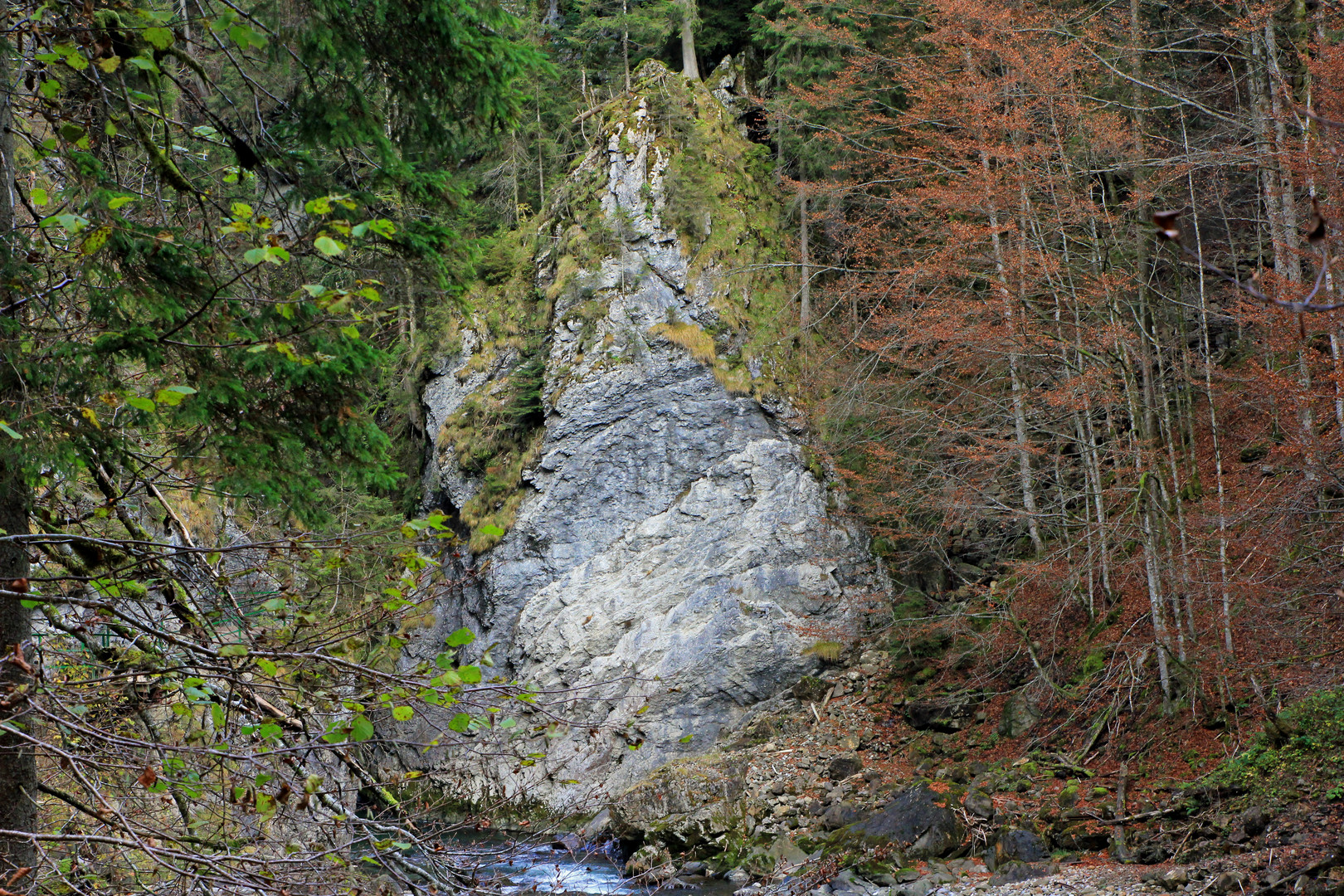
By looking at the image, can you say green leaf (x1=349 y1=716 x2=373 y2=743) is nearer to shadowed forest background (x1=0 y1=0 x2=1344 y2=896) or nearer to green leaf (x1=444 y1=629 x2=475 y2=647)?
shadowed forest background (x1=0 y1=0 x2=1344 y2=896)

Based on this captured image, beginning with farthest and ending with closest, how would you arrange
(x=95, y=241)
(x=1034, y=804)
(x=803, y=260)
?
(x=803, y=260) → (x=1034, y=804) → (x=95, y=241)

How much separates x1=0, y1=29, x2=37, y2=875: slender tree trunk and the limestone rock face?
37.3ft

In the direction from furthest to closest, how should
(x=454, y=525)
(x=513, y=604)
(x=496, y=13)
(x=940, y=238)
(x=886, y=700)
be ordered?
(x=454, y=525) → (x=513, y=604) → (x=886, y=700) → (x=940, y=238) → (x=496, y=13)

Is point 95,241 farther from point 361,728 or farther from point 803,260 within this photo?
point 803,260

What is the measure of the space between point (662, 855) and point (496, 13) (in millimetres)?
9463

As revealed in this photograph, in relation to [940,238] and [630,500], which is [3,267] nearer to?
[940,238]

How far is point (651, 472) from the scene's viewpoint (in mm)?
17188

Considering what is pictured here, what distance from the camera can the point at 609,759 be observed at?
14312 millimetres

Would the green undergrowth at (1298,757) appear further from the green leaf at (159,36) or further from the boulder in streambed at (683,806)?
the green leaf at (159,36)

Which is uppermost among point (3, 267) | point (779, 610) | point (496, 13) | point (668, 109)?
point (668, 109)

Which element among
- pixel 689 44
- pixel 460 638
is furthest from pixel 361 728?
pixel 689 44

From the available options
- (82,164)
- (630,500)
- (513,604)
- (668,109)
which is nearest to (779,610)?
(630,500)

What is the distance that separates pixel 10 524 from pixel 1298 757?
8647 millimetres

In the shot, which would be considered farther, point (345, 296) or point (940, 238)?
point (940, 238)
